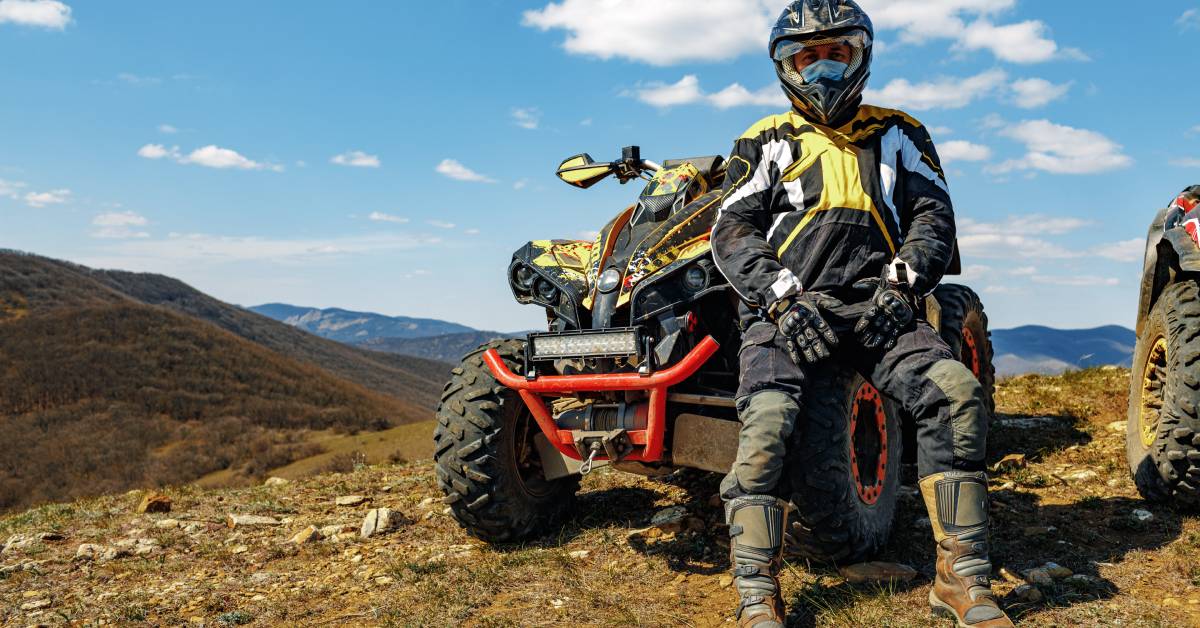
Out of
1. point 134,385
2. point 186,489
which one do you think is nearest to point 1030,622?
point 186,489

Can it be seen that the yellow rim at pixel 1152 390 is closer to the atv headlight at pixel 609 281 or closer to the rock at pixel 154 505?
the atv headlight at pixel 609 281

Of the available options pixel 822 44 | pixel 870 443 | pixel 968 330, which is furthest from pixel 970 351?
pixel 822 44

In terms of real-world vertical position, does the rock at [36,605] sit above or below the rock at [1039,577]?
below

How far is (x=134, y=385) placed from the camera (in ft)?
178

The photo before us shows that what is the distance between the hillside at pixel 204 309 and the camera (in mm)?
80062

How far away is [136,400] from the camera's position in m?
52.2

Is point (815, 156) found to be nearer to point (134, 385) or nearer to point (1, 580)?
point (1, 580)

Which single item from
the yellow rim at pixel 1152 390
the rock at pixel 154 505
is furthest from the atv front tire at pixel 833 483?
the rock at pixel 154 505

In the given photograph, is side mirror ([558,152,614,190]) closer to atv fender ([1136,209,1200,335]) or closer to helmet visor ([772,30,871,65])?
helmet visor ([772,30,871,65])

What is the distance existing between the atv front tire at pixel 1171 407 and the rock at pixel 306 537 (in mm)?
4988

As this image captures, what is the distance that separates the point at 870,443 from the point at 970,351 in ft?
7.17

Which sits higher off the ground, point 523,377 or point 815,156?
point 815,156

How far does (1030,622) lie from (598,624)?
173cm

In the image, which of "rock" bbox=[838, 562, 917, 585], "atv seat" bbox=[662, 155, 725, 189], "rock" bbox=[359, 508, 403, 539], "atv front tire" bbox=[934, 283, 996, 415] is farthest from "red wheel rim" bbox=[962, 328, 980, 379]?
"rock" bbox=[359, 508, 403, 539]
